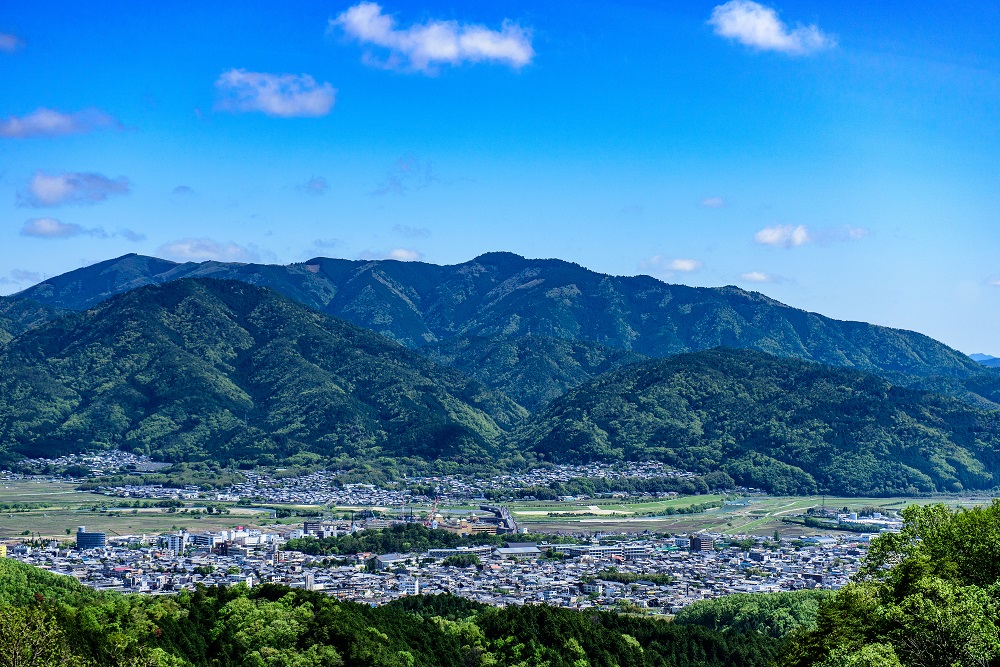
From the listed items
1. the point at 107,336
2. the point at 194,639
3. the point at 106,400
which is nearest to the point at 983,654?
the point at 194,639

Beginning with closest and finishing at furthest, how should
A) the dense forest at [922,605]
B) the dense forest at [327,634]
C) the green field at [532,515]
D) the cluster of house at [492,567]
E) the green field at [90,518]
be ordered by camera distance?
1. the dense forest at [922,605]
2. the dense forest at [327,634]
3. the cluster of house at [492,567]
4. the green field at [90,518]
5. the green field at [532,515]

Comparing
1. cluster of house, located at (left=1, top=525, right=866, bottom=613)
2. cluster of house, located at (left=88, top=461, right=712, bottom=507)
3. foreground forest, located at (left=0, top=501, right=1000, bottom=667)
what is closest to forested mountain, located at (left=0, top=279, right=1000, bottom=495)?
cluster of house, located at (left=88, top=461, right=712, bottom=507)

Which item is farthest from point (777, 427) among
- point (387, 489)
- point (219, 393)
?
point (219, 393)

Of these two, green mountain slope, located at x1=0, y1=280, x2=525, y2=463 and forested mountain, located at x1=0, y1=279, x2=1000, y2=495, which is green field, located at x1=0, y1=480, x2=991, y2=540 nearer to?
forested mountain, located at x1=0, y1=279, x2=1000, y2=495

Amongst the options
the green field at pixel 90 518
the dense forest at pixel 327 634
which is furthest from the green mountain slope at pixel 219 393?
the dense forest at pixel 327 634

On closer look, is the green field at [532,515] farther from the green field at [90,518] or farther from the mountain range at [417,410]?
the mountain range at [417,410]

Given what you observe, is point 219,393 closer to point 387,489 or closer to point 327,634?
point 387,489

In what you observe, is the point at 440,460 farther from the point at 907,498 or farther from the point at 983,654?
the point at 983,654
